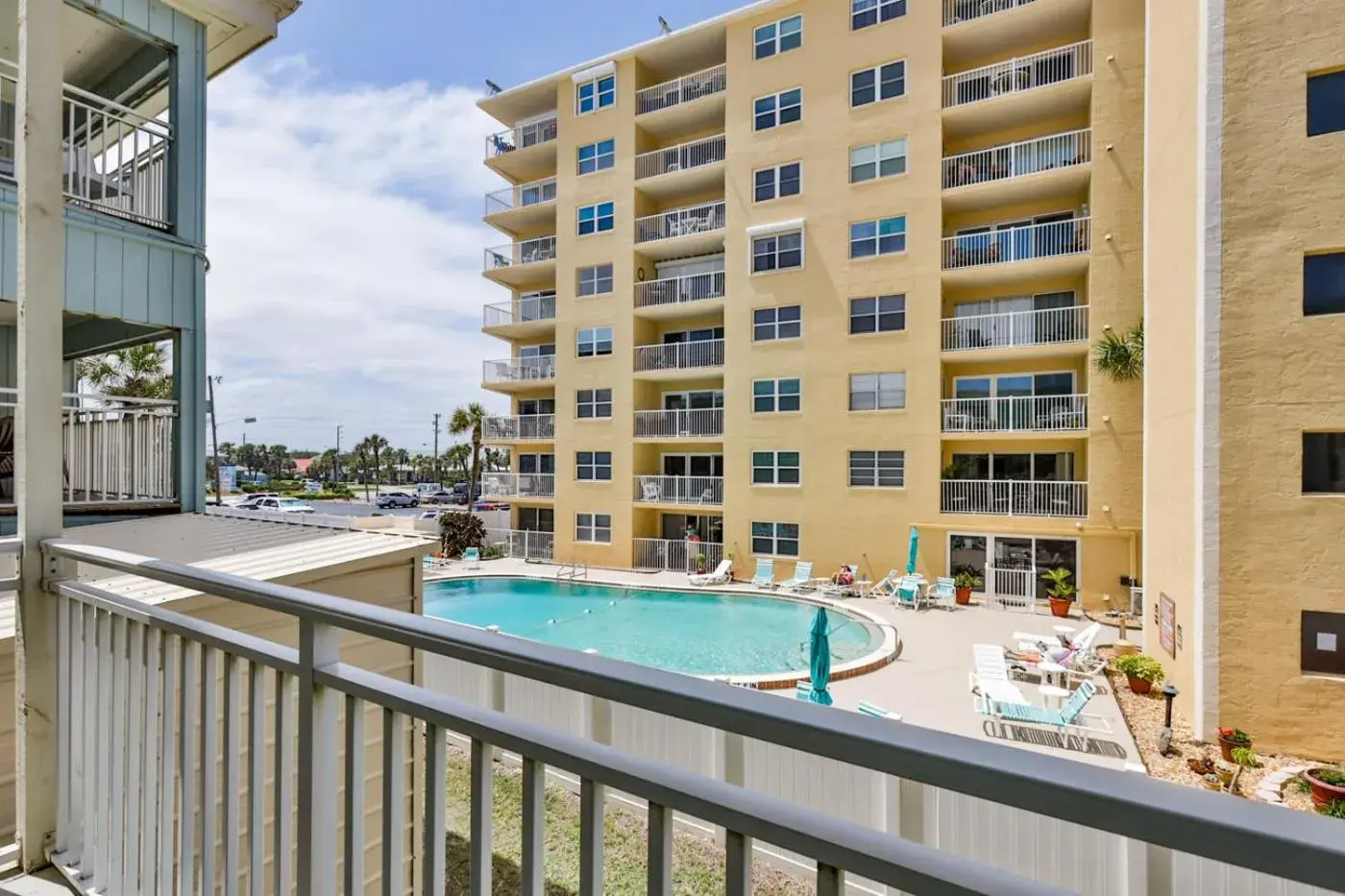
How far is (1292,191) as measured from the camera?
8.66 meters

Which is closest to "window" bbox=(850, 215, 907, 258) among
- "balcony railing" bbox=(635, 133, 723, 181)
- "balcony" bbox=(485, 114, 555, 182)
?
"balcony railing" bbox=(635, 133, 723, 181)

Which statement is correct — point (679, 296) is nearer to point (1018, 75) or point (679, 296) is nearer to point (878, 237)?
point (878, 237)

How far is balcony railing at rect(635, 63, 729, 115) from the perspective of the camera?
19.8 meters

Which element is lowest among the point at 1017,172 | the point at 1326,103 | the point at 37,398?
the point at 37,398

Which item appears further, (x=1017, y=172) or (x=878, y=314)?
(x=878, y=314)

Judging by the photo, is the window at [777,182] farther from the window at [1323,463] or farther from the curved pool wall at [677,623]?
the window at [1323,463]

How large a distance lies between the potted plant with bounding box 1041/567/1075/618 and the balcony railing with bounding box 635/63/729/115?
16180mm

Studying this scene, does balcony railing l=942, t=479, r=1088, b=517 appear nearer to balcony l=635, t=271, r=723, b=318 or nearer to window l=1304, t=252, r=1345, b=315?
window l=1304, t=252, r=1345, b=315

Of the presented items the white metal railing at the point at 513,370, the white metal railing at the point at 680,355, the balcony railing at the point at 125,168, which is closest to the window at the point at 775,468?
the white metal railing at the point at 680,355

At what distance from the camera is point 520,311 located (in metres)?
23.0

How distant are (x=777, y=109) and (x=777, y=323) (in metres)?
6.17

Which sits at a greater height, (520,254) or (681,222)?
(681,222)

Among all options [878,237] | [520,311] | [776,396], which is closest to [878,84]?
[878,237]

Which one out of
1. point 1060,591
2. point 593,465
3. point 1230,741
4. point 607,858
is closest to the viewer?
point 607,858
